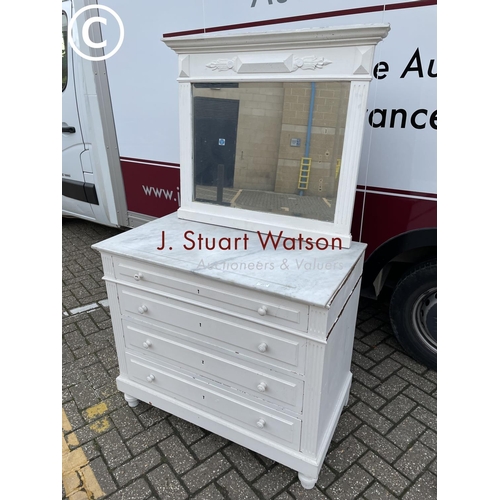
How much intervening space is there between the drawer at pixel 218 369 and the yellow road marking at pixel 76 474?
60 centimetres

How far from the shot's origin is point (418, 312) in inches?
97.3

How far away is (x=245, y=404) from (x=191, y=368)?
1.10 feet

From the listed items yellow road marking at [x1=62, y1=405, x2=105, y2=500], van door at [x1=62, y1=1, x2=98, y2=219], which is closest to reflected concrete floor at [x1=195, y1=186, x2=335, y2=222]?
yellow road marking at [x1=62, y1=405, x2=105, y2=500]

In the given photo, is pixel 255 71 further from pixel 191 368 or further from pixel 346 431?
pixel 346 431

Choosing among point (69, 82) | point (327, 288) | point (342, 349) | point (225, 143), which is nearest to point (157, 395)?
point (342, 349)

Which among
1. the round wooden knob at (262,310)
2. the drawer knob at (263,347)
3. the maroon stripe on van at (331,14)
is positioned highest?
the maroon stripe on van at (331,14)

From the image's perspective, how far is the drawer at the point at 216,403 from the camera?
1.68m

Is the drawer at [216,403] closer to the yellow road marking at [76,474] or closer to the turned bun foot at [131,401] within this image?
the turned bun foot at [131,401]

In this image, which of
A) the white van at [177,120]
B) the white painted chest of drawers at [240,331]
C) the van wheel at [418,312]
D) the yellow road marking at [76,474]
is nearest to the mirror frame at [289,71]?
the white painted chest of drawers at [240,331]

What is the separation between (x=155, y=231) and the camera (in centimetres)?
204

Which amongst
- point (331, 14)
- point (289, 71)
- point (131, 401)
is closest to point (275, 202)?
point (289, 71)

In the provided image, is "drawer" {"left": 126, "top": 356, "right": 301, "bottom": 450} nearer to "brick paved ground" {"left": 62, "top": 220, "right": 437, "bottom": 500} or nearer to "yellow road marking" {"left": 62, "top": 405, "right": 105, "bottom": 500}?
"brick paved ground" {"left": 62, "top": 220, "right": 437, "bottom": 500}

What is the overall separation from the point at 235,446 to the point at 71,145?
11.0 feet

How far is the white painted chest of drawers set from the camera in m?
1.49
